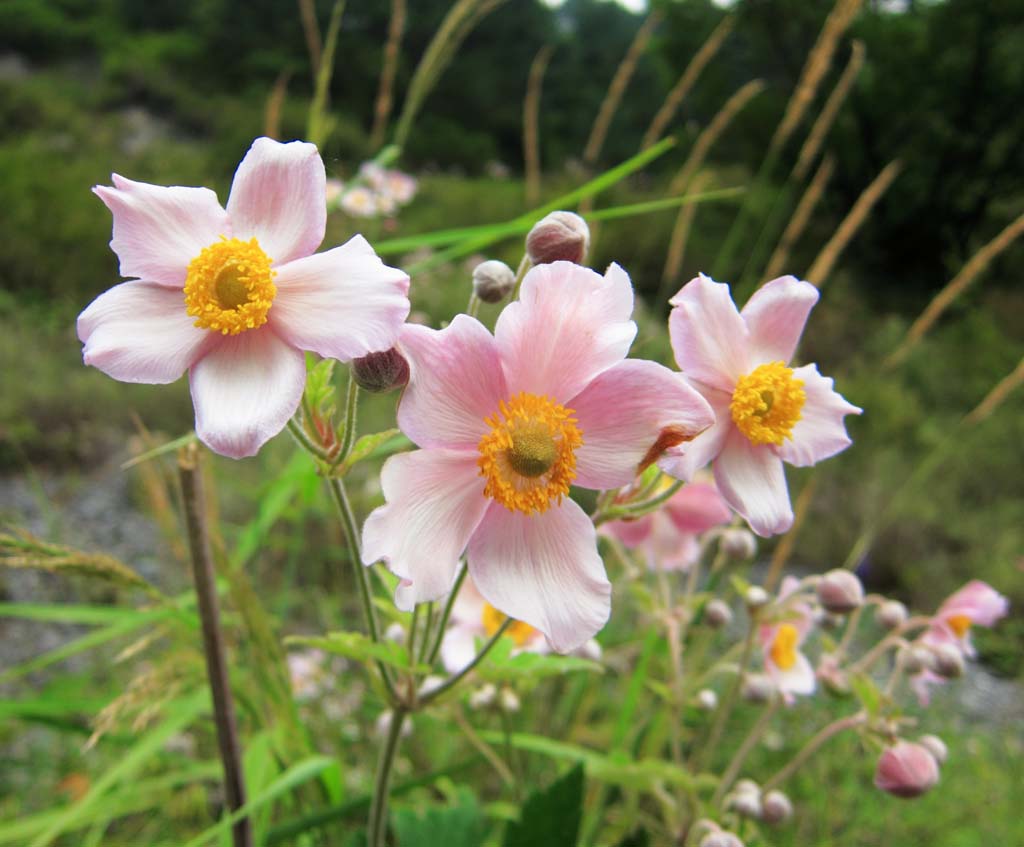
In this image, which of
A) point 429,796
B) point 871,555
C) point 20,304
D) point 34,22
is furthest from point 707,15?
point 34,22

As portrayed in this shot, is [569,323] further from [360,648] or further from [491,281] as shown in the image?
[360,648]

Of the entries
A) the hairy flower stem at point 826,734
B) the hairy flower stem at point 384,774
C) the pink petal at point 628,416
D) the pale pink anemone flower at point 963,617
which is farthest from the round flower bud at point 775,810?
the pink petal at point 628,416

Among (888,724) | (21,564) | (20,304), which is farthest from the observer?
(20,304)

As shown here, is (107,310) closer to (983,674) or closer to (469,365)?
(469,365)

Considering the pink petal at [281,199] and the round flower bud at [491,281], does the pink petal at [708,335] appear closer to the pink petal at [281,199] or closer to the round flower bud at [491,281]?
the round flower bud at [491,281]

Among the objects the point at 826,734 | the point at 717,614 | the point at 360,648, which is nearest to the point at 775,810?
the point at 826,734
